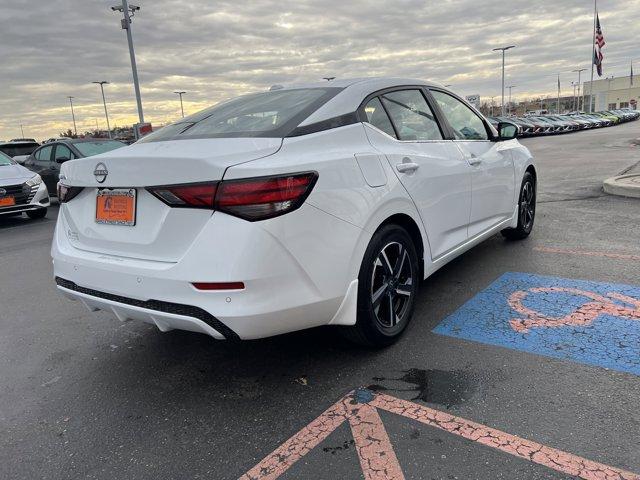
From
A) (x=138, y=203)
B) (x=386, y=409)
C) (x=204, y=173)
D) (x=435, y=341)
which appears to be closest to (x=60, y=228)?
(x=138, y=203)

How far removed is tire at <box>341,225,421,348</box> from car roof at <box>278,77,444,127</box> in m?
0.75

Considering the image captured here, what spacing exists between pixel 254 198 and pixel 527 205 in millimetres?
4286

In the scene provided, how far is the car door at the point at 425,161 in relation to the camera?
3262 millimetres

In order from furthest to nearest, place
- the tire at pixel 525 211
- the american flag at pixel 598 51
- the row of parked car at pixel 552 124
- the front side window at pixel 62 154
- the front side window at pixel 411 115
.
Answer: the row of parked car at pixel 552 124 < the american flag at pixel 598 51 < the front side window at pixel 62 154 < the tire at pixel 525 211 < the front side window at pixel 411 115

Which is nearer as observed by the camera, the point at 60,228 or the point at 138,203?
the point at 138,203

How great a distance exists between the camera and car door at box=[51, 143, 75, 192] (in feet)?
38.6

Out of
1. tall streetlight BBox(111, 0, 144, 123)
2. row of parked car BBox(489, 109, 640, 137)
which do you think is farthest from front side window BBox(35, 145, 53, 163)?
row of parked car BBox(489, 109, 640, 137)

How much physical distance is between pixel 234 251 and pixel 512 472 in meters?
1.50

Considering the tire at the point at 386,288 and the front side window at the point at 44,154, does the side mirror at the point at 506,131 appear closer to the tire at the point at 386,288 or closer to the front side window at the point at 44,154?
the tire at the point at 386,288

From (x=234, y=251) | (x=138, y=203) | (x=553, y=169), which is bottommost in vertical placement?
(x=553, y=169)

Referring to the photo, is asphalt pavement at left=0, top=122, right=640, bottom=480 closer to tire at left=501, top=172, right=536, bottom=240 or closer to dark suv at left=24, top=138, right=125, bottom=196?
tire at left=501, top=172, right=536, bottom=240

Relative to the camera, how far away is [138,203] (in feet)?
8.66

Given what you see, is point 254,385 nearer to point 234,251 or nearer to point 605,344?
point 234,251

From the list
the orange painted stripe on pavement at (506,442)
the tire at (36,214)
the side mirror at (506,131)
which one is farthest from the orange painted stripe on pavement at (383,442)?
the tire at (36,214)
